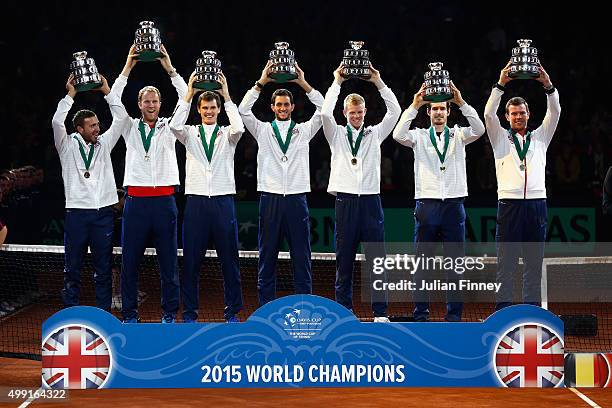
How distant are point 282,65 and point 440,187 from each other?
2030 millimetres

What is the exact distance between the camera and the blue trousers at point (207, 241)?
10.8 m

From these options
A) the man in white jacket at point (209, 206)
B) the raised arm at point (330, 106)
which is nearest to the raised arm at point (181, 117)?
the man in white jacket at point (209, 206)

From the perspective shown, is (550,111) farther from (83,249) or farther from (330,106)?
(83,249)

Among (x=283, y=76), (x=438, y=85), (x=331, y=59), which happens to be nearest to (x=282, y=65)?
(x=283, y=76)

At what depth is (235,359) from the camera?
978 cm

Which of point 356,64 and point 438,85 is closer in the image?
point 438,85

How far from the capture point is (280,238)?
433 inches

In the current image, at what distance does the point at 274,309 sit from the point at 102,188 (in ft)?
7.79

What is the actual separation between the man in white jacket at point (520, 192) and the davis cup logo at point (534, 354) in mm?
952

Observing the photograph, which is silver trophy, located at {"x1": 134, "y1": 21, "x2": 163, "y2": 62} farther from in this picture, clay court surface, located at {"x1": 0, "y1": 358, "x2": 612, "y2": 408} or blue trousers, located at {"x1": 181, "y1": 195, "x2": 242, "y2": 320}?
clay court surface, located at {"x1": 0, "y1": 358, "x2": 612, "y2": 408}

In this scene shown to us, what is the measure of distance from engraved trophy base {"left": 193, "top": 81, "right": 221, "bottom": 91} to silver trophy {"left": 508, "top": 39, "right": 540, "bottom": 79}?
8.85 feet

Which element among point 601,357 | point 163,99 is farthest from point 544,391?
point 163,99

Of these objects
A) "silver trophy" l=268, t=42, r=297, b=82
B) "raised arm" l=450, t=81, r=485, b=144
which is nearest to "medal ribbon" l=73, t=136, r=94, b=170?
"silver trophy" l=268, t=42, r=297, b=82

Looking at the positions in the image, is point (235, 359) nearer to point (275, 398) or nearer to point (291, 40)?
point (275, 398)
